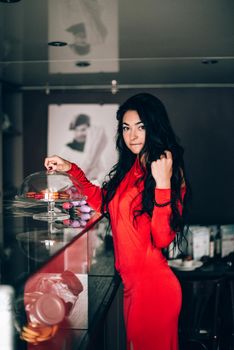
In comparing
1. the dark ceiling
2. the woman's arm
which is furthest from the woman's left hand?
the dark ceiling

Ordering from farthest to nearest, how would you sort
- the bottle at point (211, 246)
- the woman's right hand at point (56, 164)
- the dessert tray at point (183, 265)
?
the bottle at point (211, 246) → the dessert tray at point (183, 265) → the woman's right hand at point (56, 164)

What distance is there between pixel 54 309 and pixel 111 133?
3700 millimetres

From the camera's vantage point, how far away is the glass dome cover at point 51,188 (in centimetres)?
219

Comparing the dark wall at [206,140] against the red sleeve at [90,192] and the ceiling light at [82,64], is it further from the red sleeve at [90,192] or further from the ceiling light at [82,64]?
the red sleeve at [90,192]

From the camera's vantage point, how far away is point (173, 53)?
348 cm

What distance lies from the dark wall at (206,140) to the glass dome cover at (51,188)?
305 cm

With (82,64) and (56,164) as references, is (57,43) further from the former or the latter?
(56,164)

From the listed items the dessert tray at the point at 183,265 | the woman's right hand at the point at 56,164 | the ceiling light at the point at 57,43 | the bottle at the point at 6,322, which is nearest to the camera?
the bottle at the point at 6,322

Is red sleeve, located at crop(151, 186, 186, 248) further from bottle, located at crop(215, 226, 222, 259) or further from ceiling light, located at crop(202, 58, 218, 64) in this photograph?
bottle, located at crop(215, 226, 222, 259)

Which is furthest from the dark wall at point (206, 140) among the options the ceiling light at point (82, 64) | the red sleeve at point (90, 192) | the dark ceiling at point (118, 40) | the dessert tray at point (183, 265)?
the red sleeve at point (90, 192)

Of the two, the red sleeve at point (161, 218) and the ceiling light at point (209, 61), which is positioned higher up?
the ceiling light at point (209, 61)

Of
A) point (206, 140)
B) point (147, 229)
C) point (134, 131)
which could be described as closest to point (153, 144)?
point (134, 131)

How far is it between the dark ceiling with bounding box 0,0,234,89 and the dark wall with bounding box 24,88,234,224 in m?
0.39

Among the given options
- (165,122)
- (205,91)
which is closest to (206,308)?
(165,122)
